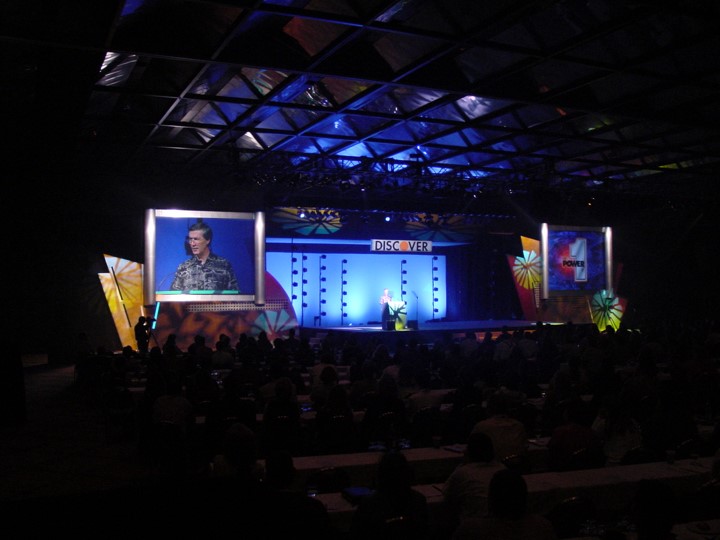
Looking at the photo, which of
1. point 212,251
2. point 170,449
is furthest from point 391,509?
point 212,251

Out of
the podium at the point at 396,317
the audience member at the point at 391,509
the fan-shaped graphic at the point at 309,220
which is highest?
the fan-shaped graphic at the point at 309,220

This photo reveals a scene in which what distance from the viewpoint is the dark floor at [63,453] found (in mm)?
6496

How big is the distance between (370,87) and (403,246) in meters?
11.0

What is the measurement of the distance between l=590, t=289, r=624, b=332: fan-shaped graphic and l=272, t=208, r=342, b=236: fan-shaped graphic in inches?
367

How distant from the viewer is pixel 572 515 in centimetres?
361

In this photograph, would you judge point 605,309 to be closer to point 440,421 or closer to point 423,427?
point 440,421

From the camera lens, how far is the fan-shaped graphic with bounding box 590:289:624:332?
22.1m

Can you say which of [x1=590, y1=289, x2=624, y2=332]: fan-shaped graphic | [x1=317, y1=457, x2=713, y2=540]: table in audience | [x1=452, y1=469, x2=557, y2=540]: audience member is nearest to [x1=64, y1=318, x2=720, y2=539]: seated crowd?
[x1=452, y1=469, x2=557, y2=540]: audience member

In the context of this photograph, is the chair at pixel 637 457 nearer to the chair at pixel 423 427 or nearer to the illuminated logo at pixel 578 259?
the chair at pixel 423 427

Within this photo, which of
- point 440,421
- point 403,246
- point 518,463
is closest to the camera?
point 518,463

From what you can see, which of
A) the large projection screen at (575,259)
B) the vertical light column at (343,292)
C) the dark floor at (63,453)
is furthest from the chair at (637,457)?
the vertical light column at (343,292)

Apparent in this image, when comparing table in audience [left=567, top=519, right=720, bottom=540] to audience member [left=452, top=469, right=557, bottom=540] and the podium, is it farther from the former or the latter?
the podium

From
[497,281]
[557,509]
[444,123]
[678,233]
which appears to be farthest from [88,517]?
[678,233]

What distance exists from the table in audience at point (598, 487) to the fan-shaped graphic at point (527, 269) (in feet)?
57.1
